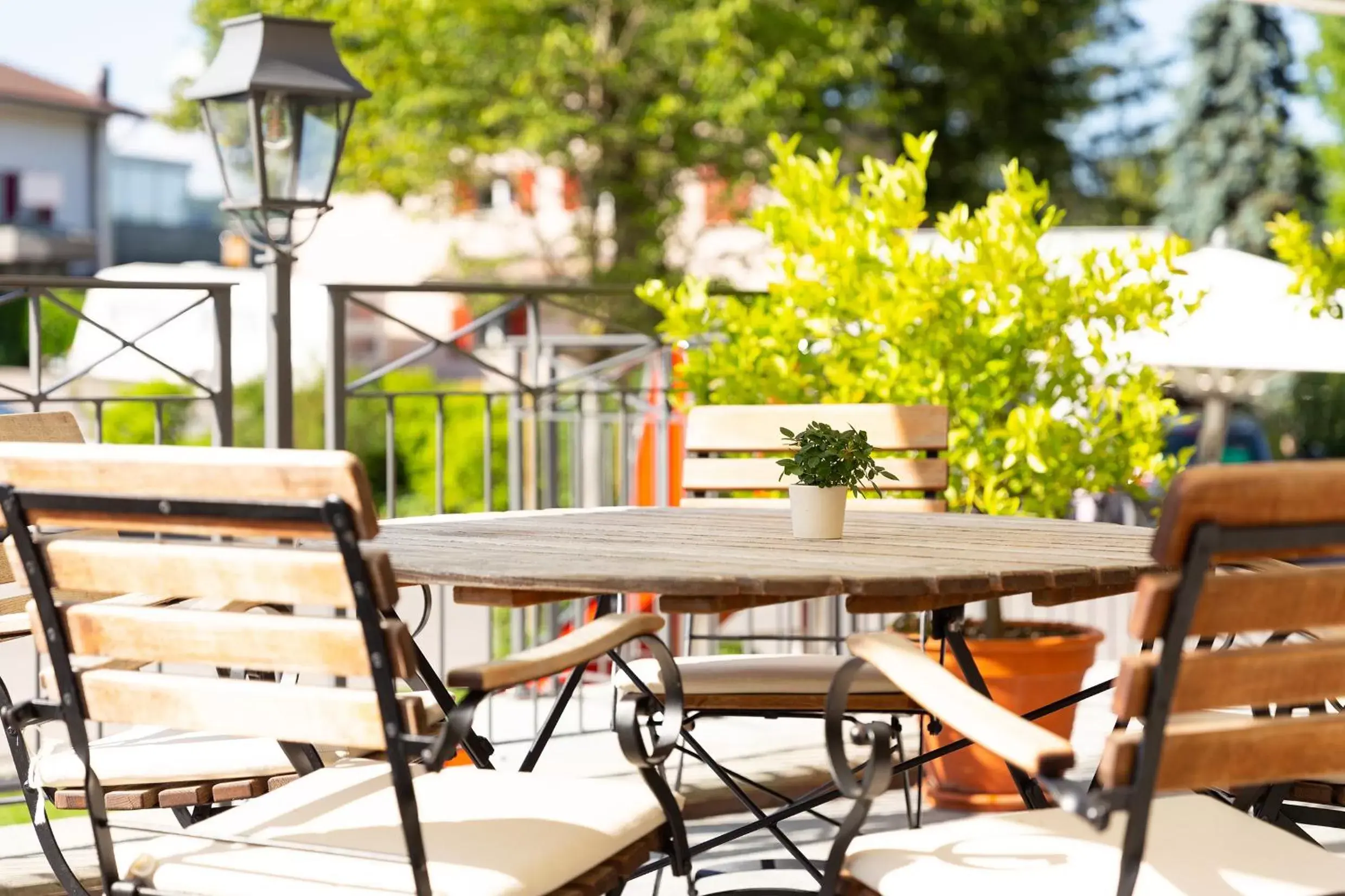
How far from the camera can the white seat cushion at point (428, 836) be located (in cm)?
178

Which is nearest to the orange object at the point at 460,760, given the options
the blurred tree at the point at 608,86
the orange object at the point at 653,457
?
the orange object at the point at 653,457

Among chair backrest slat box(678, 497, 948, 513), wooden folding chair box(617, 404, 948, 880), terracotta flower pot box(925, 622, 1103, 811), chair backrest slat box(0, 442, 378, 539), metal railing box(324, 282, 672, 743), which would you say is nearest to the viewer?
chair backrest slat box(0, 442, 378, 539)

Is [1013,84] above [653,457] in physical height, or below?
above

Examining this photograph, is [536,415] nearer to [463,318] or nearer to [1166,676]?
[1166,676]

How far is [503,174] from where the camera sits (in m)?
21.6

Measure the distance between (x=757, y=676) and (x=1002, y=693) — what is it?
44.5 inches

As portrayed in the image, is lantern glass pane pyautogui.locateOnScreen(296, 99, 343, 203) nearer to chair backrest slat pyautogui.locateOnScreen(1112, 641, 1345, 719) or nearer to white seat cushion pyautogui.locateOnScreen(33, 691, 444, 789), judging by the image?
white seat cushion pyautogui.locateOnScreen(33, 691, 444, 789)

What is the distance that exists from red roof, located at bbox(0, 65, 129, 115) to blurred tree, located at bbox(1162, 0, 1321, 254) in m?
24.2

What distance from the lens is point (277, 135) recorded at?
4.34 metres

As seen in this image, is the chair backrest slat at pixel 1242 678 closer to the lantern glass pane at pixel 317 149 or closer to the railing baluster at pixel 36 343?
the railing baluster at pixel 36 343

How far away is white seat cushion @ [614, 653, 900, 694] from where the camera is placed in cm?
279

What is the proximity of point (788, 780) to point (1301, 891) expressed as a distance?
7.52 ft

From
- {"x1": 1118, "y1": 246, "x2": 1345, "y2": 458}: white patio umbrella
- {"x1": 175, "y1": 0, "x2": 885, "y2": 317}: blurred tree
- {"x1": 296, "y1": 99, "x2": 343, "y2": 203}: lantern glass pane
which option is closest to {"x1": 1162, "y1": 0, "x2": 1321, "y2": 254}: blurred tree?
{"x1": 175, "y1": 0, "x2": 885, "y2": 317}: blurred tree

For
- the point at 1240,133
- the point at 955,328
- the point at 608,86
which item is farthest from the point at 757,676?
the point at 1240,133
